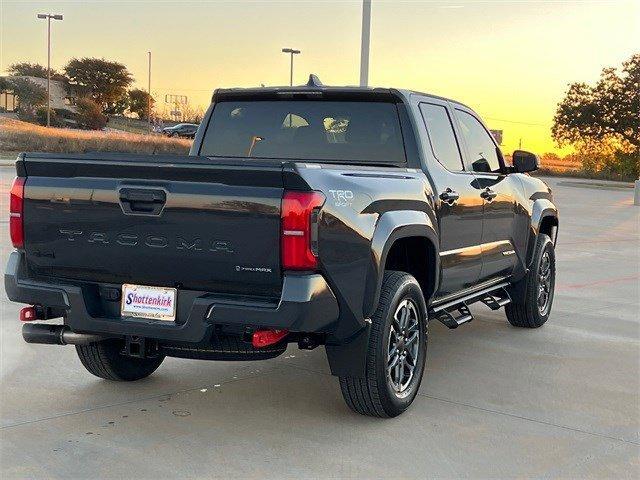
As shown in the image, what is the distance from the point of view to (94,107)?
87375 millimetres

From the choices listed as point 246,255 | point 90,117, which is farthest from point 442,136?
point 90,117

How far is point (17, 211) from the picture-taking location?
5.17 metres

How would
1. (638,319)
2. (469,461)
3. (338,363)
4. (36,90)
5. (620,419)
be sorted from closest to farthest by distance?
(469,461) < (338,363) < (620,419) < (638,319) < (36,90)

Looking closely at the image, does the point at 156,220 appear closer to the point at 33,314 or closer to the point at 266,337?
the point at 266,337

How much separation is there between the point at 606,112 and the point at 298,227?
67.4 meters

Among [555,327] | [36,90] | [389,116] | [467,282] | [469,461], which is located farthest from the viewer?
[36,90]

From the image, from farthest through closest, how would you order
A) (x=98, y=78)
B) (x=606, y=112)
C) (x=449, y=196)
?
(x=98, y=78)
(x=606, y=112)
(x=449, y=196)

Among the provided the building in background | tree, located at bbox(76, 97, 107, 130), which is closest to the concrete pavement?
tree, located at bbox(76, 97, 107, 130)

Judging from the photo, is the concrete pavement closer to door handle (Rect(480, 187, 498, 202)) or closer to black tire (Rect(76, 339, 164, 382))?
black tire (Rect(76, 339, 164, 382))

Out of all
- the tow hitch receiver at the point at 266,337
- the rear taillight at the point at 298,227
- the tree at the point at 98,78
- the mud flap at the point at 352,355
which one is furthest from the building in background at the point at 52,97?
the rear taillight at the point at 298,227

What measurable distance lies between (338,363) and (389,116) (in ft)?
6.52

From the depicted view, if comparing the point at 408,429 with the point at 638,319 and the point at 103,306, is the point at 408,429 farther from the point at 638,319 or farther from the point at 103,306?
the point at 638,319

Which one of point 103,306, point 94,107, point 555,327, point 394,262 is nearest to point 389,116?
point 394,262

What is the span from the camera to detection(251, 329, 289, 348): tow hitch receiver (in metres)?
4.71
